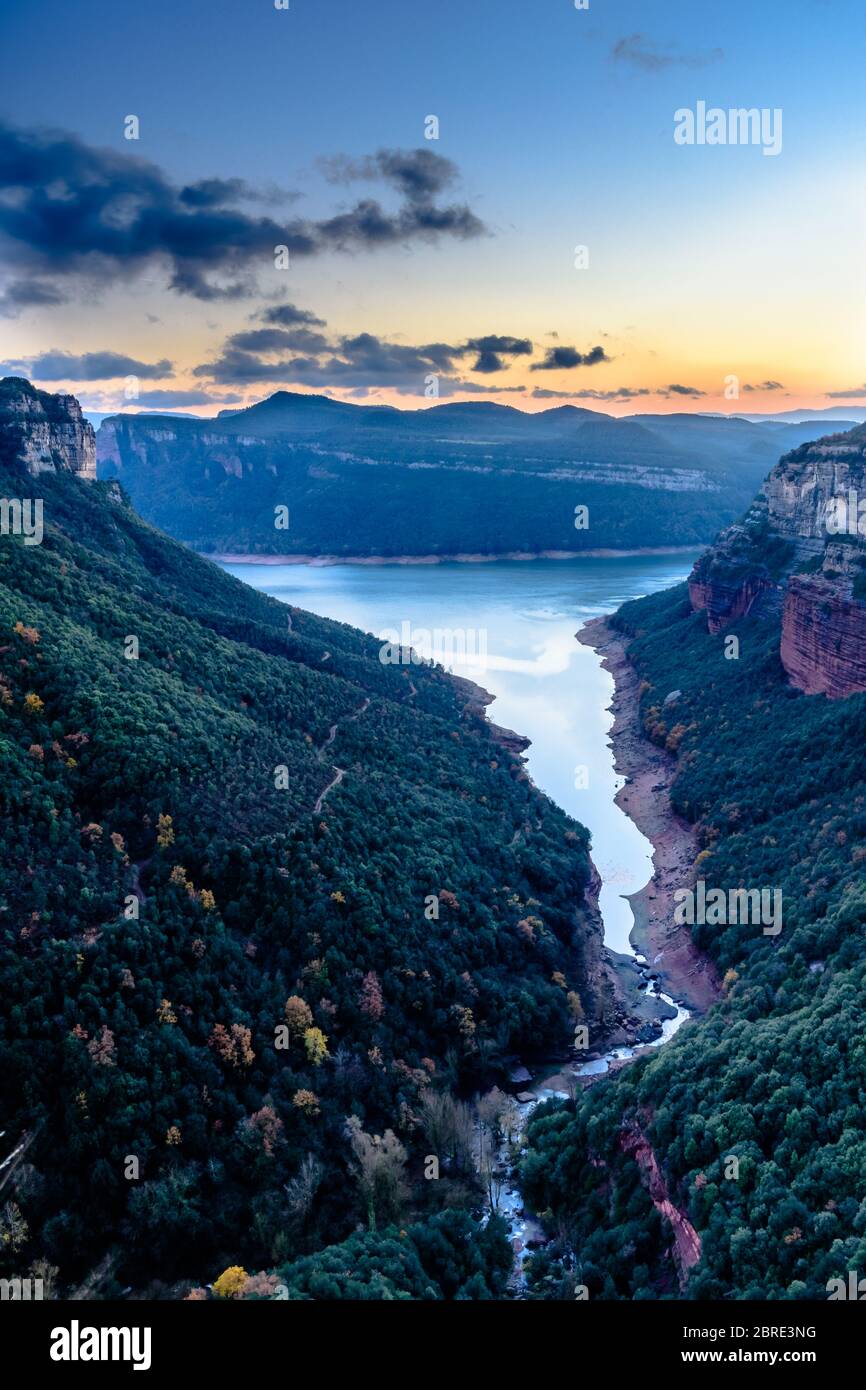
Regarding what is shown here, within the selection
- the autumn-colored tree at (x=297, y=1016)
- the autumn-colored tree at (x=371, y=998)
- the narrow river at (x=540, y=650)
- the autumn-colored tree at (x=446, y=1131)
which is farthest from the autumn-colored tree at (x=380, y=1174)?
the autumn-colored tree at (x=371, y=998)

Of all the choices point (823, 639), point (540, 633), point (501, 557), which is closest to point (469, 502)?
point (501, 557)

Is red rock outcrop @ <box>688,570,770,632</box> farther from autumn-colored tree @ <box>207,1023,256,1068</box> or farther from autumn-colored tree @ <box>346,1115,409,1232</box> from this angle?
autumn-colored tree @ <box>207,1023,256,1068</box>

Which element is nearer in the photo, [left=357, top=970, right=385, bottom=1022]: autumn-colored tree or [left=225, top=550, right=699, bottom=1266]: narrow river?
[left=357, top=970, right=385, bottom=1022]: autumn-colored tree

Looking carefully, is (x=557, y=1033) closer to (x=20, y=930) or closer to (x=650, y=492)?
(x=20, y=930)

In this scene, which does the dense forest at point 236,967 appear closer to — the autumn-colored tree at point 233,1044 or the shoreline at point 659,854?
the autumn-colored tree at point 233,1044

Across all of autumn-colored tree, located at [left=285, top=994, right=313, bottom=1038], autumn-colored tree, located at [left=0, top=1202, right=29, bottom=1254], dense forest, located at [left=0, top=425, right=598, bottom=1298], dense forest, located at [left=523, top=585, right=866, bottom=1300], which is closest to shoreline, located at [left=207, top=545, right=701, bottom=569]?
dense forest, located at [left=0, top=425, right=598, bottom=1298]

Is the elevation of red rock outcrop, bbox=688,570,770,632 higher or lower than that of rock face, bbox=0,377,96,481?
lower
